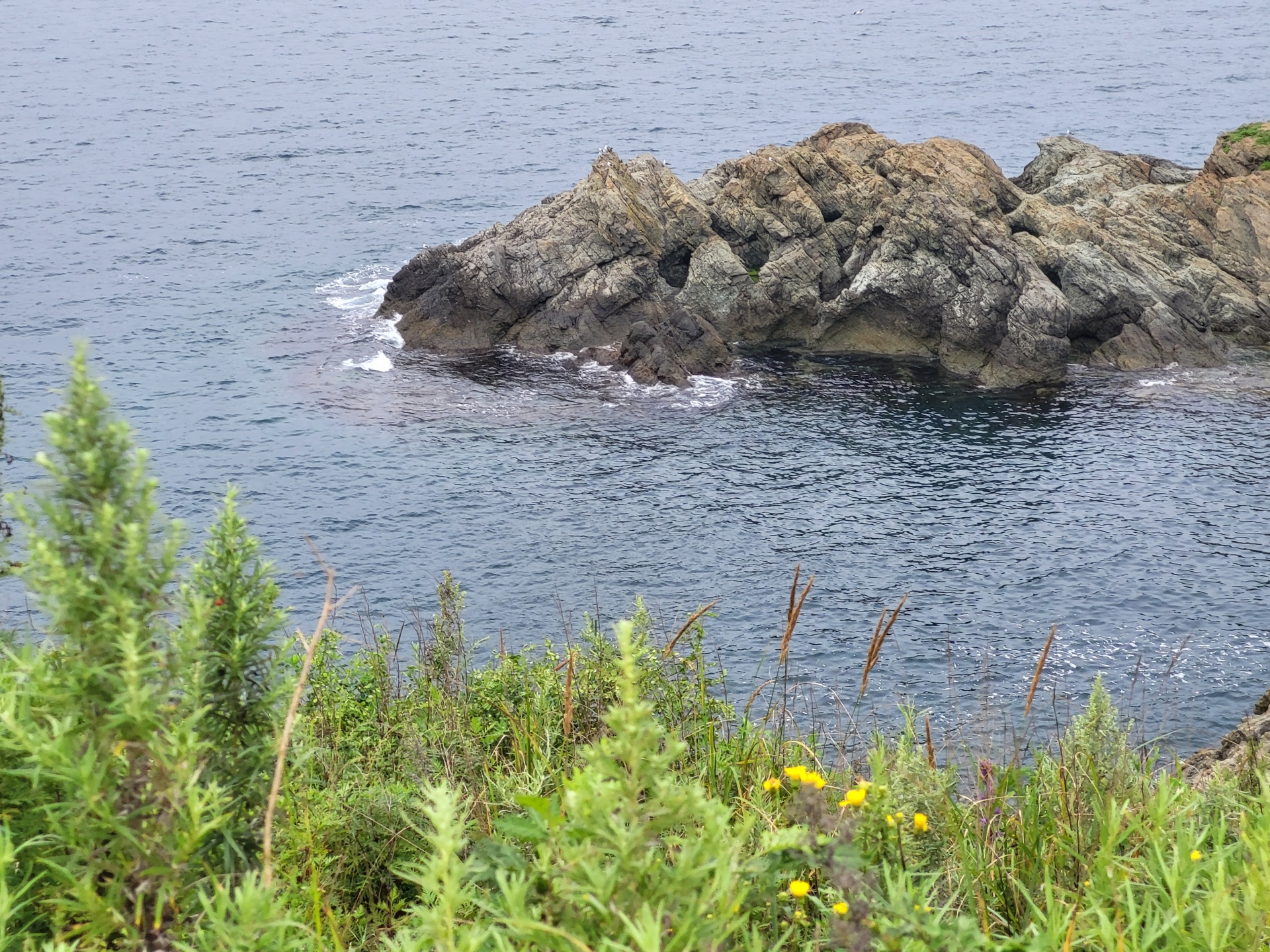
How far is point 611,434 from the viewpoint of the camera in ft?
148

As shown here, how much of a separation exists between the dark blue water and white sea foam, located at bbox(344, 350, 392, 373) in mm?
291

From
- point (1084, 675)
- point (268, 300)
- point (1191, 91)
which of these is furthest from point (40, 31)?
point (1084, 675)

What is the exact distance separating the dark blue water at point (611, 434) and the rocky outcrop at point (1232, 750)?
28.2 ft

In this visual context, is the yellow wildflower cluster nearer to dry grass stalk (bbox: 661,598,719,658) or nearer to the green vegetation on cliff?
the green vegetation on cliff

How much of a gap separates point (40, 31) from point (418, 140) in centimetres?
6981

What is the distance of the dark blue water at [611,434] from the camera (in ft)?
111

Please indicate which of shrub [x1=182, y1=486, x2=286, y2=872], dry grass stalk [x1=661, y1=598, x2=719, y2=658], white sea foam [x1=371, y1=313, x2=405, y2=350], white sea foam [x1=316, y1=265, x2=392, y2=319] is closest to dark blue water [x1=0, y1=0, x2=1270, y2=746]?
white sea foam [x1=316, y1=265, x2=392, y2=319]

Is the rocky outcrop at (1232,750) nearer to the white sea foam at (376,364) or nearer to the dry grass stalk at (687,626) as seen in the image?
the dry grass stalk at (687,626)

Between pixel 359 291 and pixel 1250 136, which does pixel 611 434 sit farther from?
pixel 1250 136

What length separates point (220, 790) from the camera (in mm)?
4457

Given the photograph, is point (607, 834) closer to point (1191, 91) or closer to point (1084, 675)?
point (1084, 675)

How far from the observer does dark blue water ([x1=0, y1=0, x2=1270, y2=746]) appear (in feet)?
111

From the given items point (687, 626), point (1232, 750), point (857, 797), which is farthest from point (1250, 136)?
point (857, 797)

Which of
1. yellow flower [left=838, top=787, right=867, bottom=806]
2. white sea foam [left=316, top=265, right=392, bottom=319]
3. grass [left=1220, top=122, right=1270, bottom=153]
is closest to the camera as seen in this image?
yellow flower [left=838, top=787, right=867, bottom=806]
